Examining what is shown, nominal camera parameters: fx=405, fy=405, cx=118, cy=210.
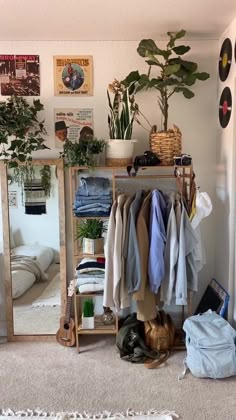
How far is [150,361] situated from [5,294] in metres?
1.29

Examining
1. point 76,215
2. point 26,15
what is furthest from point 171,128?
point 26,15

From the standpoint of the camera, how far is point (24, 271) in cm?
333

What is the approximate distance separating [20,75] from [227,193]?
6.09ft

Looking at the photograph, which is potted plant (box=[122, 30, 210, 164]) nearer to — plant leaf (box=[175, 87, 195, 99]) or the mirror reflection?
plant leaf (box=[175, 87, 195, 99])

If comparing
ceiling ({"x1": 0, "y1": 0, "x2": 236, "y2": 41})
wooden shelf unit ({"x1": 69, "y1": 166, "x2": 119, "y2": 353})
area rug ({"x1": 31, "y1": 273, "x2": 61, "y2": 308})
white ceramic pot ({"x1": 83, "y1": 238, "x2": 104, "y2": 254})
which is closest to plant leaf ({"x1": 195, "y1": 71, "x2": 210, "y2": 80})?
ceiling ({"x1": 0, "y1": 0, "x2": 236, "y2": 41})

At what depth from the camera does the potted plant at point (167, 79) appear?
2.94 m

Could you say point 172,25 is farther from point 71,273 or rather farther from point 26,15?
point 71,273

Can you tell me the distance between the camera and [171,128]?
10.6ft

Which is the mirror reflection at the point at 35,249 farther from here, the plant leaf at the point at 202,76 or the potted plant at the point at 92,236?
the plant leaf at the point at 202,76

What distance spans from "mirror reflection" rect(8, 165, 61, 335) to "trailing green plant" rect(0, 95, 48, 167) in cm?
15

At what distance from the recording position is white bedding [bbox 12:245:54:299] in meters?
3.30

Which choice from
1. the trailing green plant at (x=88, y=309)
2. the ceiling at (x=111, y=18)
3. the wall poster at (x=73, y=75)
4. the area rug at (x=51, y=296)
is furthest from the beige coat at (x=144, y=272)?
the ceiling at (x=111, y=18)

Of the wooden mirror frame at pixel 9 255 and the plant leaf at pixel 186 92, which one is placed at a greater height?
the plant leaf at pixel 186 92

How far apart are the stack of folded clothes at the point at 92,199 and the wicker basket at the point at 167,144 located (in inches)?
18.2
